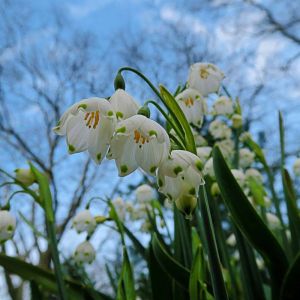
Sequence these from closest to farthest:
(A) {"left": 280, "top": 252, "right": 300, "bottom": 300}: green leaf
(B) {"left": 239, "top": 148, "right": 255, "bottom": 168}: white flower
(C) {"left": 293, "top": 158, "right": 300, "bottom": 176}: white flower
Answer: (A) {"left": 280, "top": 252, "right": 300, "bottom": 300}: green leaf → (C) {"left": 293, "top": 158, "right": 300, "bottom": 176}: white flower → (B) {"left": 239, "top": 148, "right": 255, "bottom": 168}: white flower

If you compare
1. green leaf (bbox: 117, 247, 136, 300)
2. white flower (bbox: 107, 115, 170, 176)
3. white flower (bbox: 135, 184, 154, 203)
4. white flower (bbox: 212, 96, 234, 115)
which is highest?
white flower (bbox: 212, 96, 234, 115)

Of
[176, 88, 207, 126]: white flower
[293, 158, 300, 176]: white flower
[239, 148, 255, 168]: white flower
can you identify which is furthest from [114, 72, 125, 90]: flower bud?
[239, 148, 255, 168]: white flower

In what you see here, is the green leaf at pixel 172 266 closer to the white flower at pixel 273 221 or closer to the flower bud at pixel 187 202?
the flower bud at pixel 187 202

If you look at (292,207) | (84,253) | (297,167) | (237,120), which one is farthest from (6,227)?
(297,167)

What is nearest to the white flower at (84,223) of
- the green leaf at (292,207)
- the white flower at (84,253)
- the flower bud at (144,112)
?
the white flower at (84,253)

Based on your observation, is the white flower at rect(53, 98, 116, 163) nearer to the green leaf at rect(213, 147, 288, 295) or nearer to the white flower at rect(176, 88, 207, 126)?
the green leaf at rect(213, 147, 288, 295)

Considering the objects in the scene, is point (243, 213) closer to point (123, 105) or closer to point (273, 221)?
point (123, 105)
